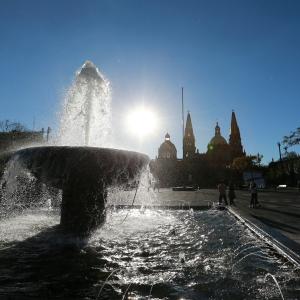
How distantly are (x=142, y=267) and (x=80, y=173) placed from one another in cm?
343

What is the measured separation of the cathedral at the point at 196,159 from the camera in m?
87.6

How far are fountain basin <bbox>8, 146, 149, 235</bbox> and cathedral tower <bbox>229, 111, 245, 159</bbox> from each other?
305 feet

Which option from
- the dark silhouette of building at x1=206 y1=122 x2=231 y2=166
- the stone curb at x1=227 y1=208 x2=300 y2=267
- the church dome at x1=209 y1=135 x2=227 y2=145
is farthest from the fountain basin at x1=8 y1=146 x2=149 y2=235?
the church dome at x1=209 y1=135 x2=227 y2=145

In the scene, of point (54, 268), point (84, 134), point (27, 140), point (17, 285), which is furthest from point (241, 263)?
point (27, 140)

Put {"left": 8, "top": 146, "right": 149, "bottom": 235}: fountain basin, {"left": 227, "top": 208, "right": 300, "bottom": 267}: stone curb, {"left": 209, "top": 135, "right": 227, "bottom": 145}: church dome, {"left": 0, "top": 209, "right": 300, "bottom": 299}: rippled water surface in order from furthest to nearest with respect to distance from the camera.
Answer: {"left": 209, "top": 135, "right": 227, "bottom": 145}: church dome, {"left": 8, "top": 146, "right": 149, "bottom": 235}: fountain basin, {"left": 227, "top": 208, "right": 300, "bottom": 267}: stone curb, {"left": 0, "top": 209, "right": 300, "bottom": 299}: rippled water surface

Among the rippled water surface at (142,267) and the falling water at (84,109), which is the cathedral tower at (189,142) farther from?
the rippled water surface at (142,267)

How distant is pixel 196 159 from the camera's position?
91000 mm

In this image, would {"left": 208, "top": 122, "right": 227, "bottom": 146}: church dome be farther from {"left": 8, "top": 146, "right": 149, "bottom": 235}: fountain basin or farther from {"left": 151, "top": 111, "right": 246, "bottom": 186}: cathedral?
{"left": 8, "top": 146, "right": 149, "bottom": 235}: fountain basin

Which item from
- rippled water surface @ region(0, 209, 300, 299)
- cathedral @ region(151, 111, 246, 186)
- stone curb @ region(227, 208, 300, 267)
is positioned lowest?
rippled water surface @ region(0, 209, 300, 299)

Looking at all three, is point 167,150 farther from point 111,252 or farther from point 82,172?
point 111,252

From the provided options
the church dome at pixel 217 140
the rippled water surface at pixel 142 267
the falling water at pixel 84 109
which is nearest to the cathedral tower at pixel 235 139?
the church dome at pixel 217 140

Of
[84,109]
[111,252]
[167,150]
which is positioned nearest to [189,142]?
[167,150]

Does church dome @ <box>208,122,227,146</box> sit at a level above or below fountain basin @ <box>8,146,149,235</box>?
Answer: above

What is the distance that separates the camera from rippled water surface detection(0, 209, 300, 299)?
3451mm
